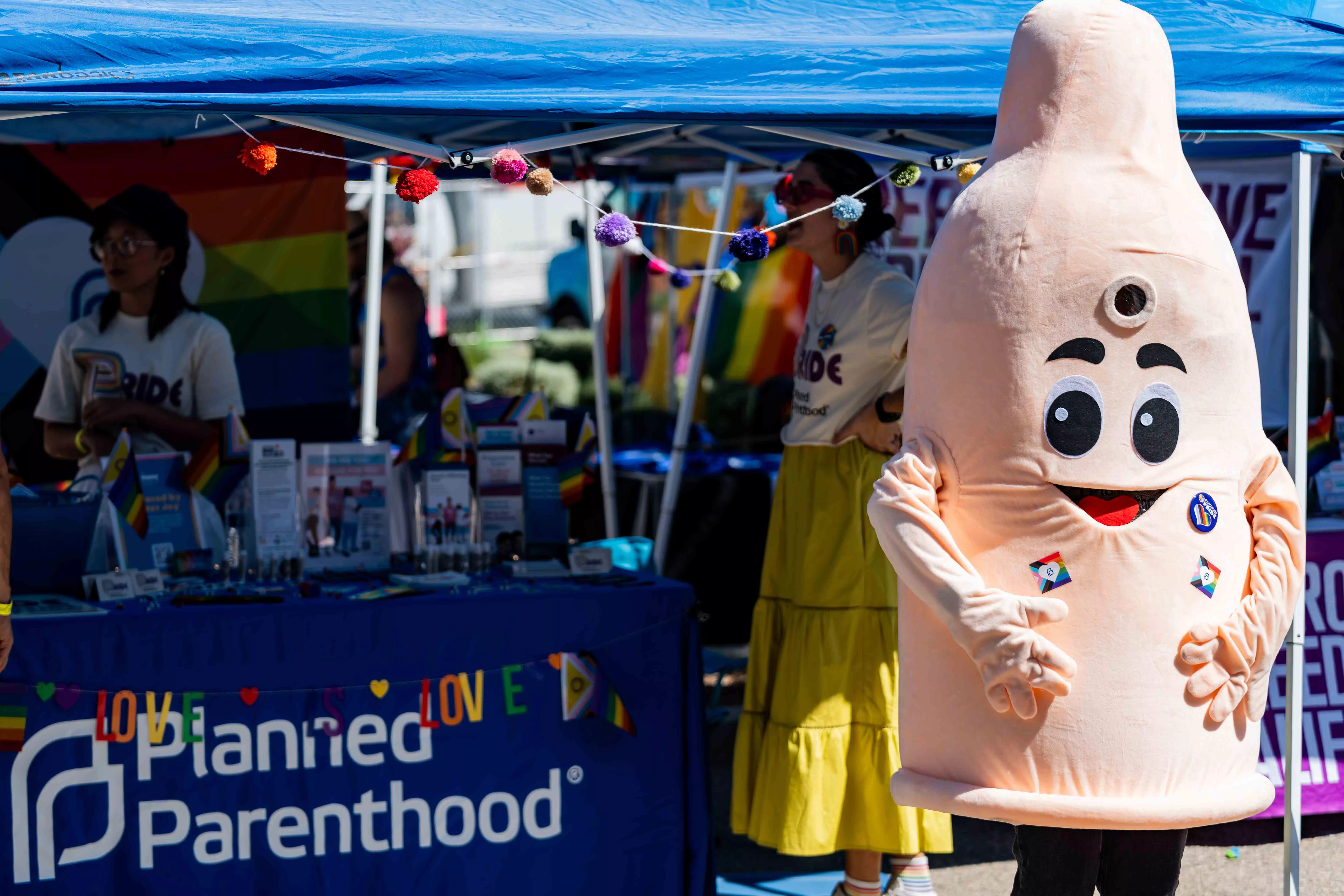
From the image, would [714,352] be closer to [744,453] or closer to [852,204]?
[744,453]

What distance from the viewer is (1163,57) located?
2.52 metres

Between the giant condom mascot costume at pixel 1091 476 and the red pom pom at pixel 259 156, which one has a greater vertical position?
the red pom pom at pixel 259 156

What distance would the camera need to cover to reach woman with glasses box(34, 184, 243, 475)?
4.41 m

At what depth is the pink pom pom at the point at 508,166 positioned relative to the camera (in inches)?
119

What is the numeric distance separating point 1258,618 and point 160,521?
8.70 ft

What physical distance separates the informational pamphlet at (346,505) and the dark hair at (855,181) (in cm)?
140

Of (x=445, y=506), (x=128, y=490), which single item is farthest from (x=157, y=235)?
(x=445, y=506)

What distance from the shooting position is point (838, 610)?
3.55m

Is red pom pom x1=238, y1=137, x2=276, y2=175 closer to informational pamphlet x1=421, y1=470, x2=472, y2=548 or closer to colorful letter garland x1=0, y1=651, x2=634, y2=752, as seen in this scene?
informational pamphlet x1=421, y1=470, x2=472, y2=548

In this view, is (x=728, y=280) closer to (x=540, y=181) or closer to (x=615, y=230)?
(x=615, y=230)

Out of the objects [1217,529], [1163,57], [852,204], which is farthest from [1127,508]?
[852,204]

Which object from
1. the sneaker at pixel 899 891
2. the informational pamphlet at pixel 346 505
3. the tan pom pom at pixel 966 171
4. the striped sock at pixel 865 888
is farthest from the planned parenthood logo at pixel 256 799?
the tan pom pom at pixel 966 171

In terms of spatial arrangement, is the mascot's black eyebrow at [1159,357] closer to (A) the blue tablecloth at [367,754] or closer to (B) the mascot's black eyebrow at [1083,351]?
(B) the mascot's black eyebrow at [1083,351]

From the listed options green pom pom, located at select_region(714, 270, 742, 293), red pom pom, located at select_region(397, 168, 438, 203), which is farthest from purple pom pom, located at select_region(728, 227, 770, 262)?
green pom pom, located at select_region(714, 270, 742, 293)
